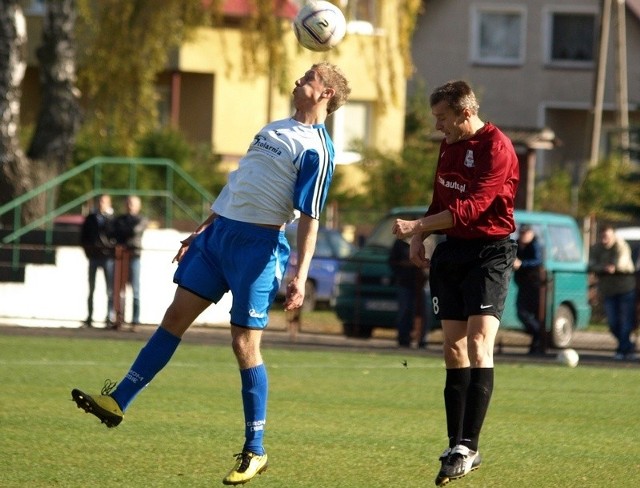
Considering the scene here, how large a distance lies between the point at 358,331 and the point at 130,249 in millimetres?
3593

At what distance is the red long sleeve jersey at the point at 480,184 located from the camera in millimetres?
8258

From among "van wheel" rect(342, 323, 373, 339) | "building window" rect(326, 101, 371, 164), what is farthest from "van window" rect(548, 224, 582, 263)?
"building window" rect(326, 101, 371, 164)

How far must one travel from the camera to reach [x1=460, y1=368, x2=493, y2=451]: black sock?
830cm

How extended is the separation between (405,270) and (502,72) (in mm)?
32551

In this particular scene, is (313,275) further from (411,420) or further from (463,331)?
(463,331)

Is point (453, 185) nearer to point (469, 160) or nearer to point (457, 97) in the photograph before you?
point (469, 160)

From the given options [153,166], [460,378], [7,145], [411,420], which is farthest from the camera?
[153,166]

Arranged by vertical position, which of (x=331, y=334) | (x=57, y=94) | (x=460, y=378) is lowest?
(x=331, y=334)

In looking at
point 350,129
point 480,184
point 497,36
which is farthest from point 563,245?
point 497,36

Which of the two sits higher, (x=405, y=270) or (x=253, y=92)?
(x=253, y=92)

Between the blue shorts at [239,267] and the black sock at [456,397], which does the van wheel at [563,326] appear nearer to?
the black sock at [456,397]

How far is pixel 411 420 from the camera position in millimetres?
11445

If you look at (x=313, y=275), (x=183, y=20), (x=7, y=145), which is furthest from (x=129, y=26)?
(x=313, y=275)

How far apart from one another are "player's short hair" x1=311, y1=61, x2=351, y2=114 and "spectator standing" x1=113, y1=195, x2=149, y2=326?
13421 mm
